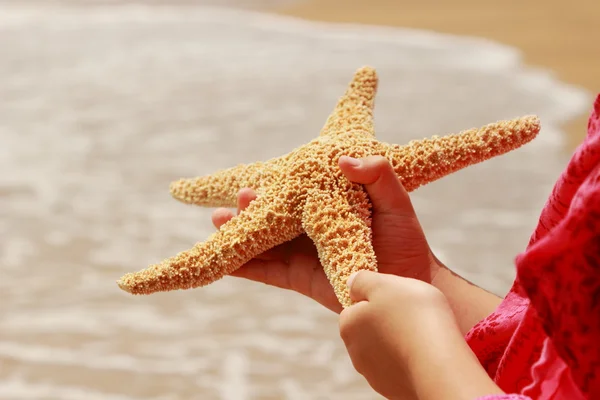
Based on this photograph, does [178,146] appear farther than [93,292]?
Yes

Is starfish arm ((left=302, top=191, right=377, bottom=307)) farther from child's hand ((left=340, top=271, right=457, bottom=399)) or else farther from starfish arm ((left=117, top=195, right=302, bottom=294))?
child's hand ((left=340, top=271, right=457, bottom=399))

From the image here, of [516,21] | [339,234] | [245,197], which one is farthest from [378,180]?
[516,21]

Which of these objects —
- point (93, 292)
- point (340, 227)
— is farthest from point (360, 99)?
point (93, 292)

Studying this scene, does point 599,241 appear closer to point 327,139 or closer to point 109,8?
point 327,139

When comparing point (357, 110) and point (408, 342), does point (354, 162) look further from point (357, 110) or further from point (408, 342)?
point (408, 342)

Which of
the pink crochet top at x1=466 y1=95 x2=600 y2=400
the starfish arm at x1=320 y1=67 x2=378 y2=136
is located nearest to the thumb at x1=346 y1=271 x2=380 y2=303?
the pink crochet top at x1=466 y1=95 x2=600 y2=400
